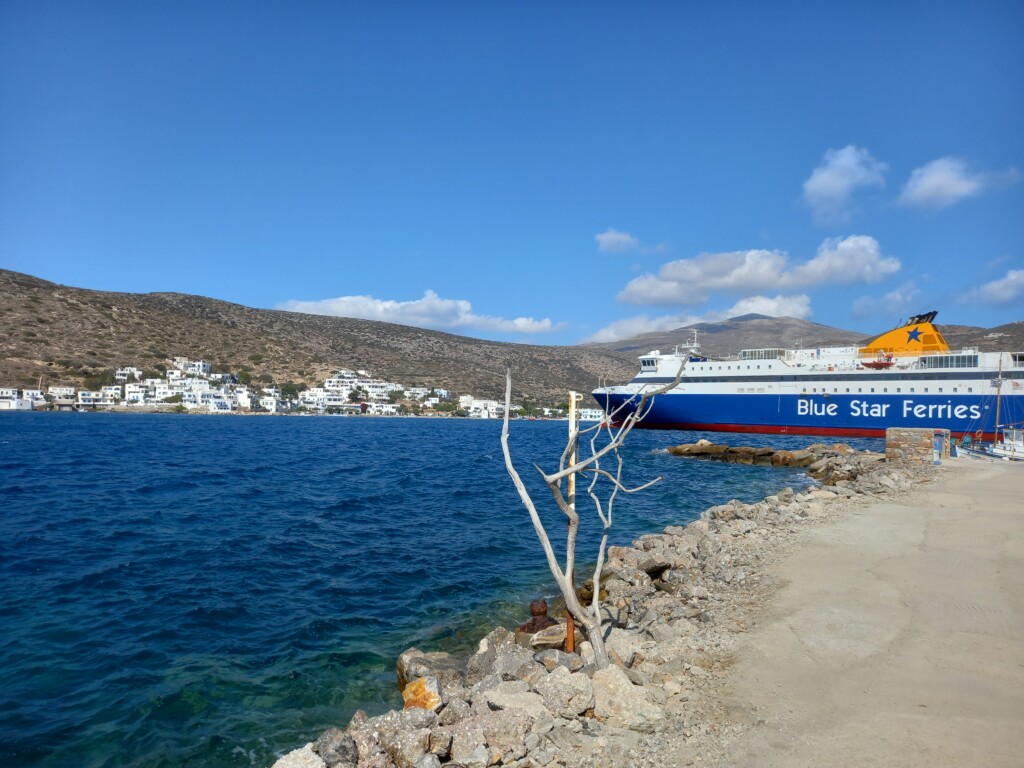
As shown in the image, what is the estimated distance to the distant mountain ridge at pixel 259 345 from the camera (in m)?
88.2

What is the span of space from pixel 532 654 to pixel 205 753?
3.29 meters

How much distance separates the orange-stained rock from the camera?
5191mm

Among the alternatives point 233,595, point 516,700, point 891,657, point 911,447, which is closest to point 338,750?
point 516,700

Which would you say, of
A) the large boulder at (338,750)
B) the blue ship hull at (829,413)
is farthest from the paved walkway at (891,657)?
the blue ship hull at (829,413)

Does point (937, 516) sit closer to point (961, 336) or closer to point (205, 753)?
point (205, 753)

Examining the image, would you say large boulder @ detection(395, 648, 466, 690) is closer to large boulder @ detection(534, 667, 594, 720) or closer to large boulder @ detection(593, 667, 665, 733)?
large boulder @ detection(534, 667, 594, 720)

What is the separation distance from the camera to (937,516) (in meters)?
12.6

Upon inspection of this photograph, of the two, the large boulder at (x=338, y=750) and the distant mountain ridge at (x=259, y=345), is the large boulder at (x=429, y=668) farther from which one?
the distant mountain ridge at (x=259, y=345)

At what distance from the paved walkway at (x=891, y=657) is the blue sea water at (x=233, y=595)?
3.97 metres

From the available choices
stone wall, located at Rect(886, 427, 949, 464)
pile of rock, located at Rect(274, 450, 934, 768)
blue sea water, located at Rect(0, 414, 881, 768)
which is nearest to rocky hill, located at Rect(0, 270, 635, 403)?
blue sea water, located at Rect(0, 414, 881, 768)

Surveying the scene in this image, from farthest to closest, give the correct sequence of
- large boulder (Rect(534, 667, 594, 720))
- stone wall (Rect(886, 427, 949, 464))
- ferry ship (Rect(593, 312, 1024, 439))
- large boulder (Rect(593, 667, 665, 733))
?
1. ferry ship (Rect(593, 312, 1024, 439))
2. stone wall (Rect(886, 427, 949, 464))
3. large boulder (Rect(534, 667, 594, 720))
4. large boulder (Rect(593, 667, 665, 733))

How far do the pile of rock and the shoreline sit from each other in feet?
0.04

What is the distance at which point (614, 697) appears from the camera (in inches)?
196

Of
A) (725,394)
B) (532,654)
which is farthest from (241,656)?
(725,394)
